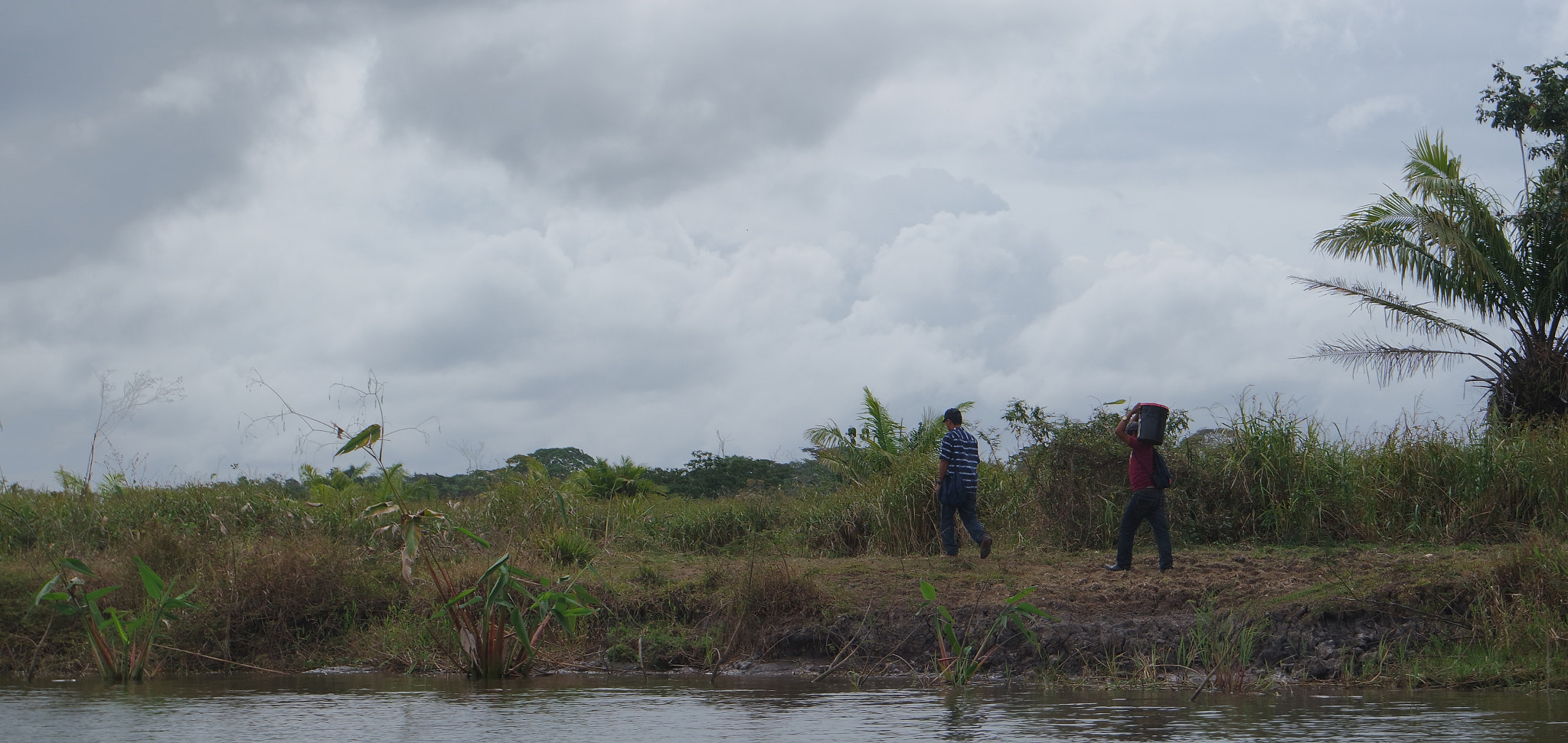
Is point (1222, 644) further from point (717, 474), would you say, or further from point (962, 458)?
point (717, 474)

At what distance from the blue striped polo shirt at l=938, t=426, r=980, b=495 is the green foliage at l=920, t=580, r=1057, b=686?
2.26m

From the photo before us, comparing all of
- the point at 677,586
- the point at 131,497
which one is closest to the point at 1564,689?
the point at 677,586

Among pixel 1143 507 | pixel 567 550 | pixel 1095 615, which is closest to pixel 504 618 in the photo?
pixel 567 550

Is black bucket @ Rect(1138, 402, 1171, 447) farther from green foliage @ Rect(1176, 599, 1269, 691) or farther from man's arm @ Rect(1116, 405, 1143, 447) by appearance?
green foliage @ Rect(1176, 599, 1269, 691)

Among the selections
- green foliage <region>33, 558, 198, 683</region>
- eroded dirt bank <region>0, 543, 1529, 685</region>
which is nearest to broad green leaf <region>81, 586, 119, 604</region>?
green foliage <region>33, 558, 198, 683</region>

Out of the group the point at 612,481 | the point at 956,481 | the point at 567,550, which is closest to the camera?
the point at 956,481

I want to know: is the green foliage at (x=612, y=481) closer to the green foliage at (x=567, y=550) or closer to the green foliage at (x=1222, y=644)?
the green foliage at (x=567, y=550)

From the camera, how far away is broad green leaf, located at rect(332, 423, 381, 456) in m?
7.89

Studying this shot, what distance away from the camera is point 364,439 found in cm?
794

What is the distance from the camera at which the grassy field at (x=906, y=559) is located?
8320 mm

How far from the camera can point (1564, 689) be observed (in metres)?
6.90

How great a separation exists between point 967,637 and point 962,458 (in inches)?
121

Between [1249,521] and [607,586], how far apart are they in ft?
21.2

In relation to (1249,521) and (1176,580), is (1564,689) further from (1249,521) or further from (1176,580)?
(1249,521)
